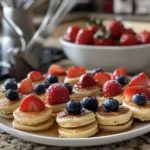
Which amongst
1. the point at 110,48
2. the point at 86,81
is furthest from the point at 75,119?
the point at 110,48

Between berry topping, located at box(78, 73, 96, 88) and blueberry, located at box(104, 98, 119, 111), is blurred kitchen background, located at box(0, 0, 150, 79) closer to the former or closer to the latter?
berry topping, located at box(78, 73, 96, 88)

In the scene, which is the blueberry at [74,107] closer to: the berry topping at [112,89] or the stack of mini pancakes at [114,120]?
the stack of mini pancakes at [114,120]

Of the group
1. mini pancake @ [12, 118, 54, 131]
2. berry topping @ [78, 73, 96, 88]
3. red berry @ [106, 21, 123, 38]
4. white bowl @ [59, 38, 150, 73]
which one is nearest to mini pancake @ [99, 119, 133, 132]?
mini pancake @ [12, 118, 54, 131]

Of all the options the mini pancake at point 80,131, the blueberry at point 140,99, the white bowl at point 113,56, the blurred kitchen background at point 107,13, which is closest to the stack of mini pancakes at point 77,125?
the mini pancake at point 80,131

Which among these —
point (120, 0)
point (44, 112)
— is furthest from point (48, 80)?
point (120, 0)

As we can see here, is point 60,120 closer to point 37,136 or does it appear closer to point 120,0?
point 37,136
